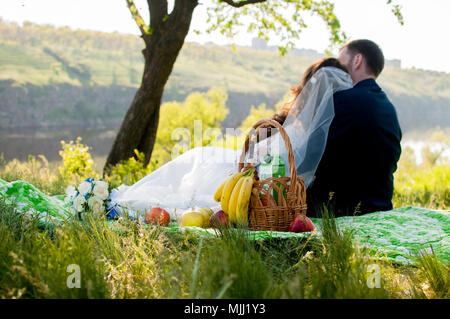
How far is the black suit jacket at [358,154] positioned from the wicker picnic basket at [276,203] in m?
0.99

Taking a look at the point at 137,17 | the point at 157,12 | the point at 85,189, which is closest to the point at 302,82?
the point at 85,189

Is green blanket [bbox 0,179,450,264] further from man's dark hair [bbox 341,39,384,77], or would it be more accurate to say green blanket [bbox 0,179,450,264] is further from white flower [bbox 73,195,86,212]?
man's dark hair [bbox 341,39,384,77]

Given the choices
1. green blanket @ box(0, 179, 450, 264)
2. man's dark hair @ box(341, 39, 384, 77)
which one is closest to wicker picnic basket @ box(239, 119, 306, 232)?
green blanket @ box(0, 179, 450, 264)

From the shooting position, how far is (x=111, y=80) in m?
72.8

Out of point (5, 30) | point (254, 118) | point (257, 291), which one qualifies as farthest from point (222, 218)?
point (5, 30)

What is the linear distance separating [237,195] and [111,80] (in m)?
75.3

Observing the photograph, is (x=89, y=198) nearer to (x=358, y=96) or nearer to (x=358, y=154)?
(x=358, y=154)

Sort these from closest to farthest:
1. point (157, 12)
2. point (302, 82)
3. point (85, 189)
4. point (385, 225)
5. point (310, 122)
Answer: point (85, 189) < point (385, 225) < point (310, 122) < point (302, 82) < point (157, 12)

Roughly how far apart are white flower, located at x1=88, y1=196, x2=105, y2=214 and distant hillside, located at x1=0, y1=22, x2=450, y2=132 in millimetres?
58185

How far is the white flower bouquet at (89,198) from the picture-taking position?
3045 mm

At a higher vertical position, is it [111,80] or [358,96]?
[111,80]

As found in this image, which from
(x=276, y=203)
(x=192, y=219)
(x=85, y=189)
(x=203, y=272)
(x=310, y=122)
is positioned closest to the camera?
(x=203, y=272)

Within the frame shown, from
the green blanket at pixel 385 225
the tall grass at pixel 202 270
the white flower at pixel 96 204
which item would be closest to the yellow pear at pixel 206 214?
the green blanket at pixel 385 225

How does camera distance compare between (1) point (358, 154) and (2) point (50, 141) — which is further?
(2) point (50, 141)
